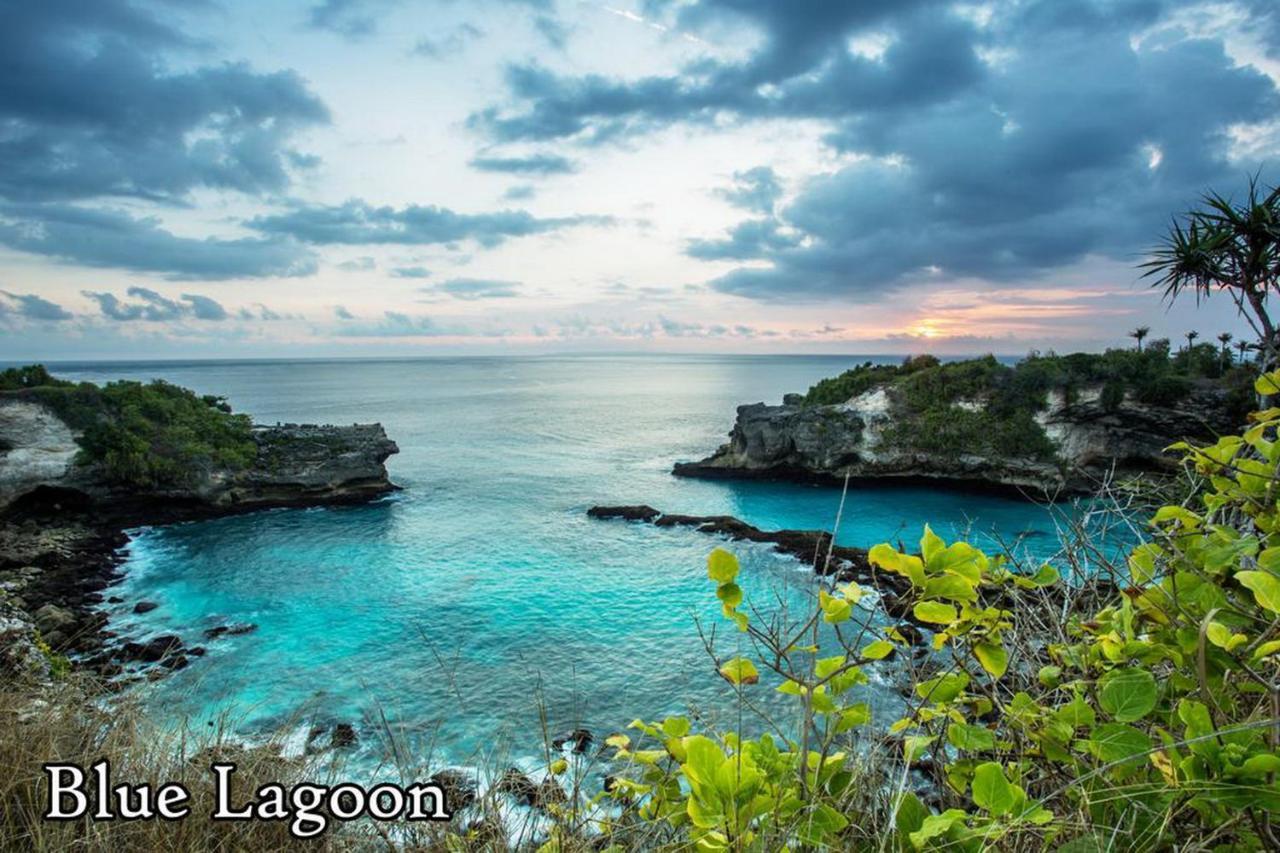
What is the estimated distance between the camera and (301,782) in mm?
4285

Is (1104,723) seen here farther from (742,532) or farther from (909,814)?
(742,532)

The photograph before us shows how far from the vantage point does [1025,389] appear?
4412cm

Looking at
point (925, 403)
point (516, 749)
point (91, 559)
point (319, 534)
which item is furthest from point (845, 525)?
point (91, 559)

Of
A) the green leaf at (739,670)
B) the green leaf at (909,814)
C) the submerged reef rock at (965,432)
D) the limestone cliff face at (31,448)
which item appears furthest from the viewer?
the submerged reef rock at (965,432)

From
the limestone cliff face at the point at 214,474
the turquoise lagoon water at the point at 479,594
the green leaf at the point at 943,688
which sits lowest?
the turquoise lagoon water at the point at 479,594

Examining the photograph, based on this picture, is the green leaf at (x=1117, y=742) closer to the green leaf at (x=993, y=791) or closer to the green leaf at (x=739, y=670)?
the green leaf at (x=993, y=791)

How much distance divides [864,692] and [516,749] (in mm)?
8781

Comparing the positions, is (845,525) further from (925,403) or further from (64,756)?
(64,756)

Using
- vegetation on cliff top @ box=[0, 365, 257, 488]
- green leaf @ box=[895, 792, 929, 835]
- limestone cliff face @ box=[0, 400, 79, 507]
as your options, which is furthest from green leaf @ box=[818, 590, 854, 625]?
limestone cliff face @ box=[0, 400, 79, 507]

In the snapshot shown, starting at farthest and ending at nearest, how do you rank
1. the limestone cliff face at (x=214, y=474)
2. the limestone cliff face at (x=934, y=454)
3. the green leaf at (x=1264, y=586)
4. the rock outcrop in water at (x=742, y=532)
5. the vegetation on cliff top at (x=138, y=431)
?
the limestone cliff face at (x=934, y=454) < the vegetation on cliff top at (x=138, y=431) < the limestone cliff face at (x=214, y=474) < the rock outcrop in water at (x=742, y=532) < the green leaf at (x=1264, y=586)

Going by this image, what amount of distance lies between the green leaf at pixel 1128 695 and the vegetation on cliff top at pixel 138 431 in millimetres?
42931

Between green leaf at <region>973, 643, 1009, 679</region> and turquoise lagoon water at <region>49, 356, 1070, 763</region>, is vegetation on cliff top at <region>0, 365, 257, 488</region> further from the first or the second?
green leaf at <region>973, 643, 1009, 679</region>

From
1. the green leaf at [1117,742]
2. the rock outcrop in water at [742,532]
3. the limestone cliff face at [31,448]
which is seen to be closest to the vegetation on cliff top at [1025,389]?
the rock outcrop in water at [742,532]

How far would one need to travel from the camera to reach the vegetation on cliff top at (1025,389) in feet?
131
